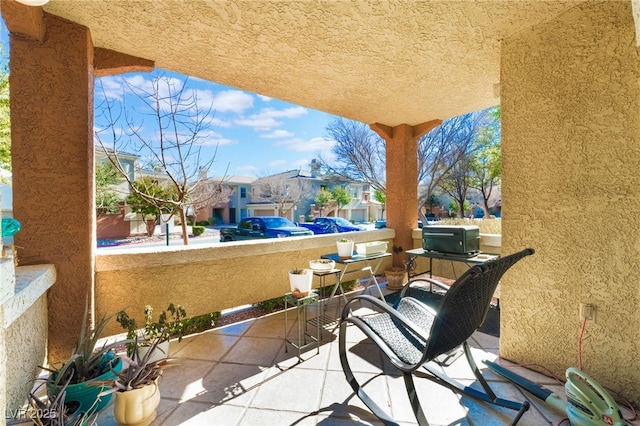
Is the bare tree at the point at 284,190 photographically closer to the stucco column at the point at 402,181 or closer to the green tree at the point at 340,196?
the green tree at the point at 340,196

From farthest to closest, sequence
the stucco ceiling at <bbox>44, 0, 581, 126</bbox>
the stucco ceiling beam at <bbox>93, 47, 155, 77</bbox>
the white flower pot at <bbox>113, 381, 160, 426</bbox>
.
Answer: the stucco ceiling beam at <bbox>93, 47, 155, 77</bbox>, the stucco ceiling at <bbox>44, 0, 581, 126</bbox>, the white flower pot at <bbox>113, 381, 160, 426</bbox>

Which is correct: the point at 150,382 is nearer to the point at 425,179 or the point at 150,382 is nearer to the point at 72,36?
the point at 72,36

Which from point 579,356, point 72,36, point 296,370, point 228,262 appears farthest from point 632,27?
point 72,36

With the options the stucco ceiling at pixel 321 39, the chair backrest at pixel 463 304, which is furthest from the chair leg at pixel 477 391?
the stucco ceiling at pixel 321 39

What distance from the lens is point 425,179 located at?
9.20m

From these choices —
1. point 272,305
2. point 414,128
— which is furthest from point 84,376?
point 414,128

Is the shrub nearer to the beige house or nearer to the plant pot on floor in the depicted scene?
the beige house

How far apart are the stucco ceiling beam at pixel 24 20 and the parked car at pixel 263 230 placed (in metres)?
6.66

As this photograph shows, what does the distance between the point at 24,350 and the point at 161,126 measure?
3315 mm

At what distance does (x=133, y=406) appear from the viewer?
176 centimetres

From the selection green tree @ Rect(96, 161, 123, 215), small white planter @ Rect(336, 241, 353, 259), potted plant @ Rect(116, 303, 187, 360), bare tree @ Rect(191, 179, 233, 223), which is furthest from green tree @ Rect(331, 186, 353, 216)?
potted plant @ Rect(116, 303, 187, 360)

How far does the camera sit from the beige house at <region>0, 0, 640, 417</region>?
2.00 meters

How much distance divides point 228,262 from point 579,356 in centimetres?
322

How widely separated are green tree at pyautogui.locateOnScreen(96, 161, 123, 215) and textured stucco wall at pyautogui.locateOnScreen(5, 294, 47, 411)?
32.9 feet
